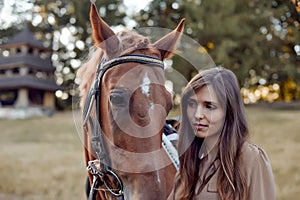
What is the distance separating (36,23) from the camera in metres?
12.5

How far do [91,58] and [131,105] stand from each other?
2.20ft

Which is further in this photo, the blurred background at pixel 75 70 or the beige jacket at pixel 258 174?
the blurred background at pixel 75 70

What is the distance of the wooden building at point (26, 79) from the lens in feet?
38.8

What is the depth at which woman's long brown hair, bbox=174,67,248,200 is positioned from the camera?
5.09ft

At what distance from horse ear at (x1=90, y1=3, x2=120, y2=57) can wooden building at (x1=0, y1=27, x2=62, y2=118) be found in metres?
9.86

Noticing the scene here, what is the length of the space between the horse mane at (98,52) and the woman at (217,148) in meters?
0.34

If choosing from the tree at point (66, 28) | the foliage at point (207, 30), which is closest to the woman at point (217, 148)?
the foliage at point (207, 30)

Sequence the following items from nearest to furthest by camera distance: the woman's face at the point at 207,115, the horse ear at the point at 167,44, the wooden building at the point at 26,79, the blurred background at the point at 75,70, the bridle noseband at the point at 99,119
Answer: the woman's face at the point at 207,115 < the bridle noseband at the point at 99,119 < the horse ear at the point at 167,44 < the blurred background at the point at 75,70 < the wooden building at the point at 26,79

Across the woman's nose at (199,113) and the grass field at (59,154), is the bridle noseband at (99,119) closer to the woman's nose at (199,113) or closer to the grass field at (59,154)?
the woman's nose at (199,113)

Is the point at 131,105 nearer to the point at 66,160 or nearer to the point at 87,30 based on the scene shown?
the point at 66,160

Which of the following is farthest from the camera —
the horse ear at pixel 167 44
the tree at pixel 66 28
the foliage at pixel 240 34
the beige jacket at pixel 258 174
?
the tree at pixel 66 28

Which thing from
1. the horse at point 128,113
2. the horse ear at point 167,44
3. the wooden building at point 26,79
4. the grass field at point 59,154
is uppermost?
the horse ear at point 167,44

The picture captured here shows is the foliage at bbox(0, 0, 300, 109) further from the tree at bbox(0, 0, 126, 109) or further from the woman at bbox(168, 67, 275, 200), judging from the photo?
the woman at bbox(168, 67, 275, 200)

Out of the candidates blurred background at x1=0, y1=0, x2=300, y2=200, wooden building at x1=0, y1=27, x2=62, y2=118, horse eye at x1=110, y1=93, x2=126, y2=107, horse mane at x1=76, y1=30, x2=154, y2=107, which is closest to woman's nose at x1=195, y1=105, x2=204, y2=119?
horse eye at x1=110, y1=93, x2=126, y2=107
